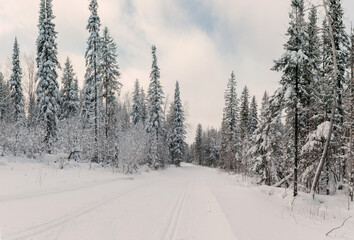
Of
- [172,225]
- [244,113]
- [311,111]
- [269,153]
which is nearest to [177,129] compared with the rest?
[244,113]

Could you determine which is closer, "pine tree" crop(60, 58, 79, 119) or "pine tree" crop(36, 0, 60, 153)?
"pine tree" crop(36, 0, 60, 153)

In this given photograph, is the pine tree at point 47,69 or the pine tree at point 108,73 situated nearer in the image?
the pine tree at point 47,69

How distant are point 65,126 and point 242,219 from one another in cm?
1920

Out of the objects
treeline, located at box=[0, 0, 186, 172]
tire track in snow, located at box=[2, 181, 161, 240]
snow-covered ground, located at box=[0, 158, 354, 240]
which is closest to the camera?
tire track in snow, located at box=[2, 181, 161, 240]

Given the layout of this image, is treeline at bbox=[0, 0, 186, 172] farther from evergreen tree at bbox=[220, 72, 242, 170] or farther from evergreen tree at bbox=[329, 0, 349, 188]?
evergreen tree at bbox=[329, 0, 349, 188]

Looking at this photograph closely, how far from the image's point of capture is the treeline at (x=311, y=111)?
15211 mm

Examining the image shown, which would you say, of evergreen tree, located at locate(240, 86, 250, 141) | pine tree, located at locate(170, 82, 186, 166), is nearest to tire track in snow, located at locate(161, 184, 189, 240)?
evergreen tree, located at locate(240, 86, 250, 141)

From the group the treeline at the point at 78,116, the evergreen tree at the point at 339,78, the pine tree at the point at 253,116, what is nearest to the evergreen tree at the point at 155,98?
the treeline at the point at 78,116

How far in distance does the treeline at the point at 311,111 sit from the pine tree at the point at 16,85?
3991 centimetres

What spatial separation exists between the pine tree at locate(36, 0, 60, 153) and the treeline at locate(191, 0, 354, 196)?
24096 millimetres

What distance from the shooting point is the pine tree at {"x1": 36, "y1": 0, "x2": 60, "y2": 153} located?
25.0 m

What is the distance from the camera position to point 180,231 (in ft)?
19.7

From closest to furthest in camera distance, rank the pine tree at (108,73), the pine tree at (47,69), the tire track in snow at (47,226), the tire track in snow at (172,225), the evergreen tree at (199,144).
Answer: the tire track in snow at (47,226) → the tire track in snow at (172,225) → the pine tree at (47,69) → the pine tree at (108,73) → the evergreen tree at (199,144)

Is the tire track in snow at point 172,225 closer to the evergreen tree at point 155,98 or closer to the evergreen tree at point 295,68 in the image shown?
the evergreen tree at point 295,68
